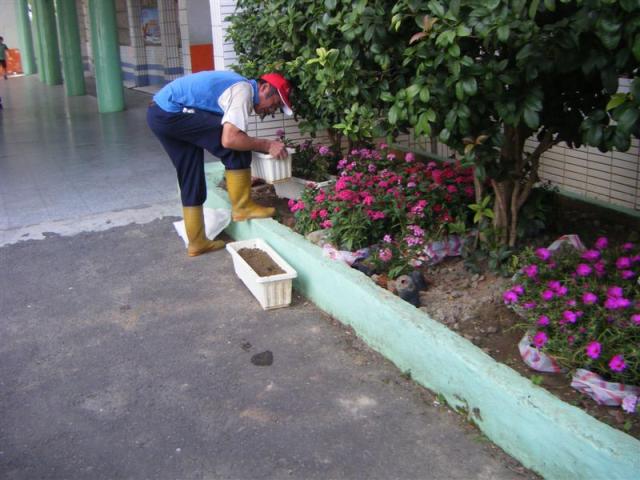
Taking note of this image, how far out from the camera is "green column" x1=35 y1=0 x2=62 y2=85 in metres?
21.3

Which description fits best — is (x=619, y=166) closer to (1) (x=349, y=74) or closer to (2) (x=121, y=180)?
(1) (x=349, y=74)

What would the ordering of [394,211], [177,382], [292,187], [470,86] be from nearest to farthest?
[470,86] → [177,382] → [394,211] → [292,187]

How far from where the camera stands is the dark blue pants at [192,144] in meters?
5.36

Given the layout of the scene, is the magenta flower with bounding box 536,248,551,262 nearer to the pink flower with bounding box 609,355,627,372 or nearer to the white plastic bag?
the pink flower with bounding box 609,355,627,372

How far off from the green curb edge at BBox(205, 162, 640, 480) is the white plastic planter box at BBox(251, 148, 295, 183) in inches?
42.0

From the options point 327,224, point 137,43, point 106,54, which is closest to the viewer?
point 327,224

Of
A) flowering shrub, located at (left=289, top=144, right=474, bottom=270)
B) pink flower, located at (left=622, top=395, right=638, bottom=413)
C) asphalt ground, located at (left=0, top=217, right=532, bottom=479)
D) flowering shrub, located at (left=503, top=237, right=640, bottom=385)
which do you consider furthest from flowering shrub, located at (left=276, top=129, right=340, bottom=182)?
pink flower, located at (left=622, top=395, right=638, bottom=413)

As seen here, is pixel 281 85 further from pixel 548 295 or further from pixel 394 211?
pixel 548 295

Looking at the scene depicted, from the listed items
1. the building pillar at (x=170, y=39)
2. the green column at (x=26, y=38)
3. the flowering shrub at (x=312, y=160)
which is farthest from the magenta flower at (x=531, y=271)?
the green column at (x=26, y=38)

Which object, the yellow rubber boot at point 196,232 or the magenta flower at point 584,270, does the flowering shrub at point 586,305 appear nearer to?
the magenta flower at point 584,270

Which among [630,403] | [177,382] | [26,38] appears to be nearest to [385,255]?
[177,382]

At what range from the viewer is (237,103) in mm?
5219

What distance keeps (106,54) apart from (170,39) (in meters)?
3.05

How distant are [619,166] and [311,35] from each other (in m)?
2.66
